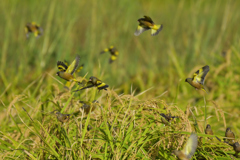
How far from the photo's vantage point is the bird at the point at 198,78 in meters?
1.91

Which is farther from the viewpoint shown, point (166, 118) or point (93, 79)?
point (166, 118)

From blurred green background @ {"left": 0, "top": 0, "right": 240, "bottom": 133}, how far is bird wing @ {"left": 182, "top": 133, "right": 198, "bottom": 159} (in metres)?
2.36

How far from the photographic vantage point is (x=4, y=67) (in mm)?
4582

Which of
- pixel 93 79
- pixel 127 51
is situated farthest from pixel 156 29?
pixel 127 51

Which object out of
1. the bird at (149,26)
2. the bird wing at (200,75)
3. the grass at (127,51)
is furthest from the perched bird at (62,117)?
the grass at (127,51)

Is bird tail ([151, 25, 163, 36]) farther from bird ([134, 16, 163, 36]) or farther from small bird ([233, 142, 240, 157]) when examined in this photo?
small bird ([233, 142, 240, 157])

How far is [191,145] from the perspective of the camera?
1.66 m

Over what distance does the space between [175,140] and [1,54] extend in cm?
360

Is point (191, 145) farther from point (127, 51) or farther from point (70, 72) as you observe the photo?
point (127, 51)

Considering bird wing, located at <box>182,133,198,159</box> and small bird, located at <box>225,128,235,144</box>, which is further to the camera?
Answer: small bird, located at <box>225,128,235,144</box>

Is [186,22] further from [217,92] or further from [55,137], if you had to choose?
[55,137]

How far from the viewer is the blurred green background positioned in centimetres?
436

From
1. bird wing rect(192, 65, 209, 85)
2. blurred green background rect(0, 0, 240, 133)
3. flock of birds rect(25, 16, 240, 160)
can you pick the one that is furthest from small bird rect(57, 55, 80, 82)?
blurred green background rect(0, 0, 240, 133)

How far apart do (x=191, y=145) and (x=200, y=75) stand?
0.47m
